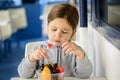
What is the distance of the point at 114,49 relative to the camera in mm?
1107

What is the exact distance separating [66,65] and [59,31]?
0.24 meters

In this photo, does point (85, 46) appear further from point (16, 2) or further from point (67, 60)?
point (16, 2)

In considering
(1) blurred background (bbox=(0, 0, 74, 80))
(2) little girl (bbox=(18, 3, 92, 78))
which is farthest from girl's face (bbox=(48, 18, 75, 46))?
(1) blurred background (bbox=(0, 0, 74, 80))

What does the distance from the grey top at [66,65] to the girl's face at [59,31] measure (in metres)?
0.06

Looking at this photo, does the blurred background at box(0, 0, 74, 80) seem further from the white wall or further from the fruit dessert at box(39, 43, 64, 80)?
the fruit dessert at box(39, 43, 64, 80)

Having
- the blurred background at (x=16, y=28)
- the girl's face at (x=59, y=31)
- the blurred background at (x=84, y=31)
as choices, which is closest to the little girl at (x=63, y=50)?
the girl's face at (x=59, y=31)

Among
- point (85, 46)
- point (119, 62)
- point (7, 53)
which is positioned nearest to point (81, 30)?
point (85, 46)

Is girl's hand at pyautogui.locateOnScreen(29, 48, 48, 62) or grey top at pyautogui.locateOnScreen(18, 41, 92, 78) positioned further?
A: grey top at pyautogui.locateOnScreen(18, 41, 92, 78)

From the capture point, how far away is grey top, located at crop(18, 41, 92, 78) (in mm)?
1245

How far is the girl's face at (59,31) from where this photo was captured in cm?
120

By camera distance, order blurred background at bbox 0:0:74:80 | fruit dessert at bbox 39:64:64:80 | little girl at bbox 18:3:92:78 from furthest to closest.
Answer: blurred background at bbox 0:0:74:80
little girl at bbox 18:3:92:78
fruit dessert at bbox 39:64:64:80

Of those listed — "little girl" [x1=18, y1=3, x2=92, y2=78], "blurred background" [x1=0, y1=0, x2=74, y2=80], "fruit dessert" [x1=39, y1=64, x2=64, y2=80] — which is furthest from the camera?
"blurred background" [x1=0, y1=0, x2=74, y2=80]

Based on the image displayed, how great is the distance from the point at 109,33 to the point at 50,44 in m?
0.28

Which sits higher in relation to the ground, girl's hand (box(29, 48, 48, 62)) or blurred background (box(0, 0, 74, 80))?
girl's hand (box(29, 48, 48, 62))
